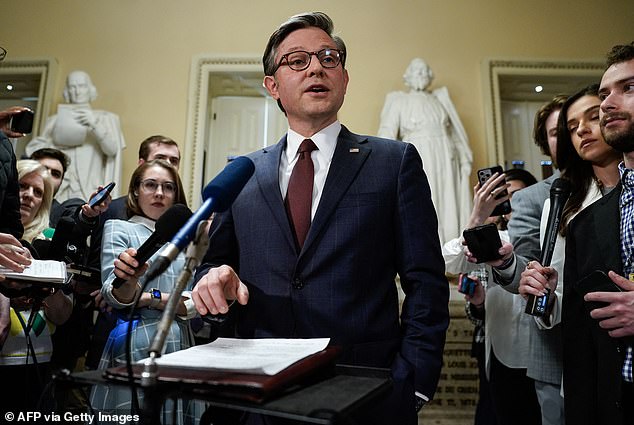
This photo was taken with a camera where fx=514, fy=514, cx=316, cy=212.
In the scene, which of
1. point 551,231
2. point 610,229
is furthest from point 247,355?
point 551,231

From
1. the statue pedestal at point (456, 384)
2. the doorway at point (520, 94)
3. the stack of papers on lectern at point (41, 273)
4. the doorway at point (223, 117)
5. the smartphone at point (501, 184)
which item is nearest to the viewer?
the stack of papers on lectern at point (41, 273)

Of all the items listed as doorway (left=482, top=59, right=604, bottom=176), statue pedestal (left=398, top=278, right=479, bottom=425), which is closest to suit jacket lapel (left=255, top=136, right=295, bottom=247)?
statue pedestal (left=398, top=278, right=479, bottom=425)

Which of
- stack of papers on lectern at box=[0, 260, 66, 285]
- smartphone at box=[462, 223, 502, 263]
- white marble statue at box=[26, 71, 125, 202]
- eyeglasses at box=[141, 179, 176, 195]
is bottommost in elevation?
stack of papers on lectern at box=[0, 260, 66, 285]

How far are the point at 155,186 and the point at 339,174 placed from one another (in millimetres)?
1413

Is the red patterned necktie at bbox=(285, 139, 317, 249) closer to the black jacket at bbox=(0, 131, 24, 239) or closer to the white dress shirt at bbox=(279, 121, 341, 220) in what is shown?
the white dress shirt at bbox=(279, 121, 341, 220)

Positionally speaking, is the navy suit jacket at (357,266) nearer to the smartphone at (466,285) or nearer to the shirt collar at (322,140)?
the shirt collar at (322,140)

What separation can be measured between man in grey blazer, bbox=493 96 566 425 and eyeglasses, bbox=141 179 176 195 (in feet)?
5.01

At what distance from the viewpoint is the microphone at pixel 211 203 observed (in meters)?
0.76

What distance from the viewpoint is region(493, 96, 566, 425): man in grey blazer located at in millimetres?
1859

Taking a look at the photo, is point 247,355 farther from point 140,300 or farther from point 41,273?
point 41,273

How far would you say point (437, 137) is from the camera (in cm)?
514

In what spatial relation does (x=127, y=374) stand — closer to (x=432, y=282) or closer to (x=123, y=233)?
(x=432, y=282)

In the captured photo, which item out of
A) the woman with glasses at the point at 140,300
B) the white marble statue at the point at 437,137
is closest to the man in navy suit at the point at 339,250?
the woman with glasses at the point at 140,300

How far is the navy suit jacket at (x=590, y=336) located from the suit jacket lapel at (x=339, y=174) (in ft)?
2.47
